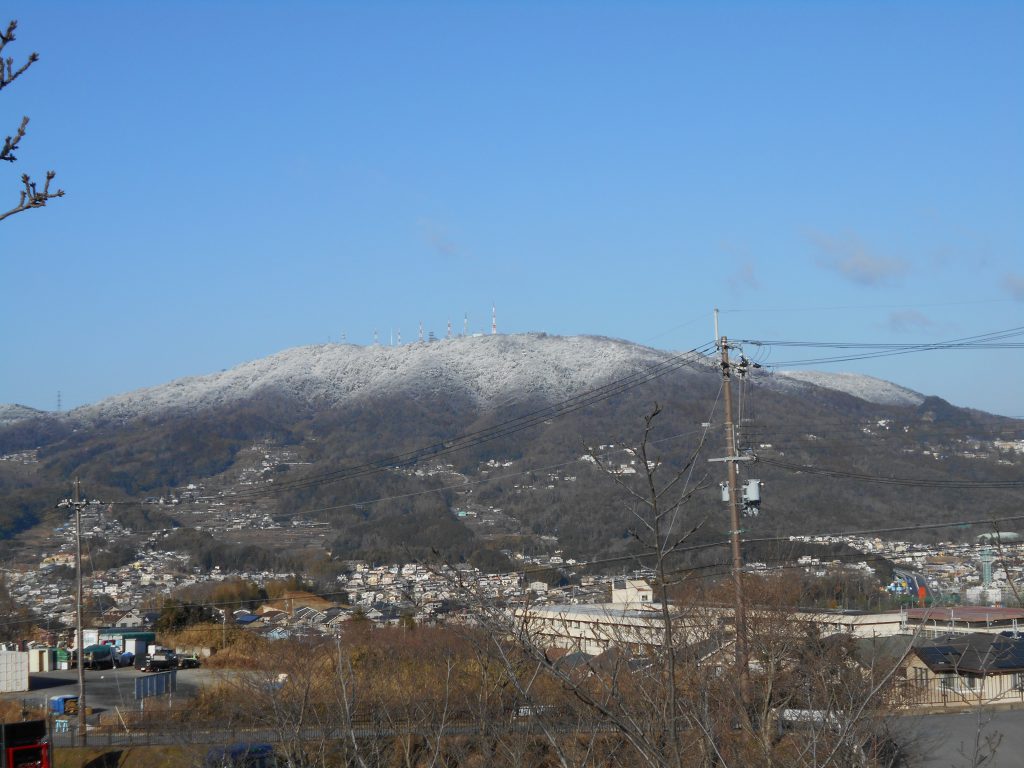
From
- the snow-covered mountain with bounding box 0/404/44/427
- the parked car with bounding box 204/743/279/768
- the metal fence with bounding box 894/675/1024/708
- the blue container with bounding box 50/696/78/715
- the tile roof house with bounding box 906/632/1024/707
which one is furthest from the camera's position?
the snow-covered mountain with bounding box 0/404/44/427

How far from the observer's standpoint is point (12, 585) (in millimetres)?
43906

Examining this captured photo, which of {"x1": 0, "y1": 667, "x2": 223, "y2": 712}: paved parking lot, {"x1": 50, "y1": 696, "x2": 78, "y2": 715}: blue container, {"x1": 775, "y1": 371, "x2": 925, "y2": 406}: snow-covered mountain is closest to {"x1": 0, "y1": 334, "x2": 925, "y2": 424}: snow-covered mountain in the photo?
{"x1": 775, "y1": 371, "x2": 925, "y2": 406}: snow-covered mountain

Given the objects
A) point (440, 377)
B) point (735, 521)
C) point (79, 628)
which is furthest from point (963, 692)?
point (440, 377)

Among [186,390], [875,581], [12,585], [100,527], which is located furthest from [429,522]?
[186,390]

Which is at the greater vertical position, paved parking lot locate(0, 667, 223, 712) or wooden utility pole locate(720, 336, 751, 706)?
wooden utility pole locate(720, 336, 751, 706)

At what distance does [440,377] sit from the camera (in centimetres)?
13925

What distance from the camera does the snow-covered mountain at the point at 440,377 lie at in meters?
130

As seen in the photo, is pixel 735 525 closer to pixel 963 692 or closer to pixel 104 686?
pixel 963 692

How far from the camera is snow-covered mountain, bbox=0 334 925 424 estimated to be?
130m

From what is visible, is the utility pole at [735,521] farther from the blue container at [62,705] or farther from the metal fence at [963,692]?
the blue container at [62,705]

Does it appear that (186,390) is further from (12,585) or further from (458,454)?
(12,585)

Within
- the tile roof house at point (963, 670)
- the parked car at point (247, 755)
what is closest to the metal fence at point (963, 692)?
the tile roof house at point (963, 670)

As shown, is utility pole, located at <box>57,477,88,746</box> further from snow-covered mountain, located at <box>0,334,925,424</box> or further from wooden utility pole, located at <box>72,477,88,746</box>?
snow-covered mountain, located at <box>0,334,925,424</box>

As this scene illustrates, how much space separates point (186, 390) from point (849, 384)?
92.7 meters
